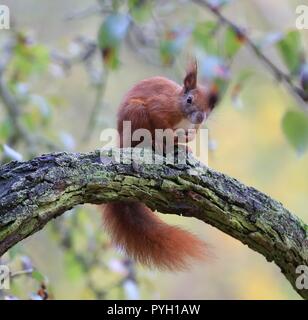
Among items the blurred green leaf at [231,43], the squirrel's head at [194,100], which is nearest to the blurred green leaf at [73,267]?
the squirrel's head at [194,100]

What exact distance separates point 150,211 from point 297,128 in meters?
0.51

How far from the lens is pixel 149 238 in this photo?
2186 mm

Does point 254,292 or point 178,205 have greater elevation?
point 254,292

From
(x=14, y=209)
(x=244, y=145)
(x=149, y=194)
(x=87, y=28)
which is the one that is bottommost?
(x=14, y=209)

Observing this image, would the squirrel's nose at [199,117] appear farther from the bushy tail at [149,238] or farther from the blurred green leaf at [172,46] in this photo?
the bushy tail at [149,238]

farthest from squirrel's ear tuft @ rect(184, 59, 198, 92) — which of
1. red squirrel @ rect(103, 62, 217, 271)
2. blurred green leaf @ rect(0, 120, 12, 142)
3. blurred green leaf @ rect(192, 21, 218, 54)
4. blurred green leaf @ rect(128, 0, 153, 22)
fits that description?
blurred green leaf @ rect(0, 120, 12, 142)

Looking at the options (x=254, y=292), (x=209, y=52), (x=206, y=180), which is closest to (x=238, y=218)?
(x=206, y=180)

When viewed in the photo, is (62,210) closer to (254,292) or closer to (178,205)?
(178,205)

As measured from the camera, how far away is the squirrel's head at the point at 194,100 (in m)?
2.37

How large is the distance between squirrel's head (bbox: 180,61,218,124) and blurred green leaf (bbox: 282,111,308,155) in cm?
28

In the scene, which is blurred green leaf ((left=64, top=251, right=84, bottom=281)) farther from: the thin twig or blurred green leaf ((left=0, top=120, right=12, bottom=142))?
the thin twig

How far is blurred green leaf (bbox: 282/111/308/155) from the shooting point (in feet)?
7.10
